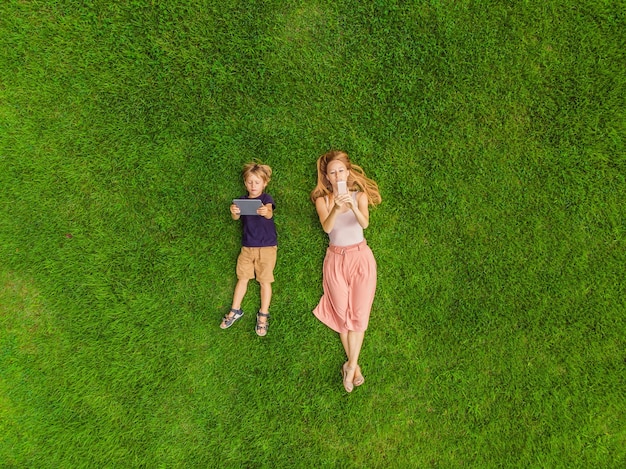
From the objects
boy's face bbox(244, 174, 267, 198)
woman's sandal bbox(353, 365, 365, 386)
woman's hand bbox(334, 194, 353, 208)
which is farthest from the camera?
woman's sandal bbox(353, 365, 365, 386)

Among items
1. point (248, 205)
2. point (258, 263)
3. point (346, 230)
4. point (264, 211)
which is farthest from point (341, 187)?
point (258, 263)

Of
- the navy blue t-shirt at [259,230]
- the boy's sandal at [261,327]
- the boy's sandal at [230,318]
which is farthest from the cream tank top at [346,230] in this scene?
the boy's sandal at [230,318]

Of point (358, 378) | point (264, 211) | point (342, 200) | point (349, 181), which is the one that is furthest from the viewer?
point (358, 378)

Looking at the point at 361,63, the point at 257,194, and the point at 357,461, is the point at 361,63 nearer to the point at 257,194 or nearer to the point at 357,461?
the point at 257,194

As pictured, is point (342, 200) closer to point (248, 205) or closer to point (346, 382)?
point (248, 205)

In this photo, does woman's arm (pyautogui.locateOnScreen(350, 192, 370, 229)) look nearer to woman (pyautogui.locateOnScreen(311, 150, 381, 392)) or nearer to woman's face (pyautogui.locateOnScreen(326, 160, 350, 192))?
woman (pyautogui.locateOnScreen(311, 150, 381, 392))

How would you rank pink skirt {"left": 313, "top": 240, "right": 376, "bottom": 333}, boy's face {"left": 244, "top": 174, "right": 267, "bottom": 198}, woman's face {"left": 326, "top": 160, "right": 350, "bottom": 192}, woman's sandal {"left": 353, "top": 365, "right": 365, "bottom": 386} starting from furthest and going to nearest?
woman's sandal {"left": 353, "top": 365, "right": 365, "bottom": 386} → pink skirt {"left": 313, "top": 240, "right": 376, "bottom": 333} → boy's face {"left": 244, "top": 174, "right": 267, "bottom": 198} → woman's face {"left": 326, "top": 160, "right": 350, "bottom": 192}

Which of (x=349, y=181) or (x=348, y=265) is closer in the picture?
(x=349, y=181)

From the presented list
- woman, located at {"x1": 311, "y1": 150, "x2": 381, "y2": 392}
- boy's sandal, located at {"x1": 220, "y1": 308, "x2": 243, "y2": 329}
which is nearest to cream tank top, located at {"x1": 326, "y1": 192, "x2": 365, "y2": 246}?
woman, located at {"x1": 311, "y1": 150, "x2": 381, "y2": 392}
